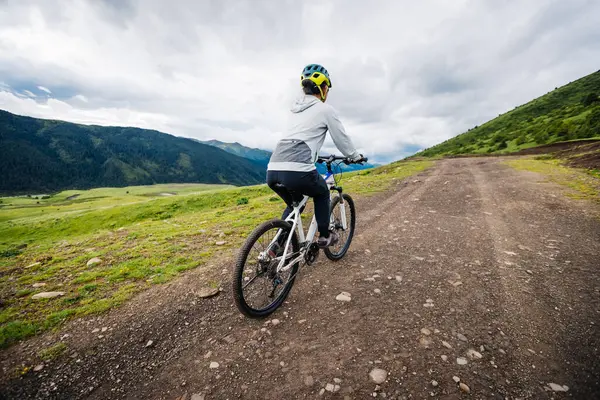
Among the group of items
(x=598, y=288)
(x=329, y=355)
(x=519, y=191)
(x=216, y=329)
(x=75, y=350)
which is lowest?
(x=75, y=350)

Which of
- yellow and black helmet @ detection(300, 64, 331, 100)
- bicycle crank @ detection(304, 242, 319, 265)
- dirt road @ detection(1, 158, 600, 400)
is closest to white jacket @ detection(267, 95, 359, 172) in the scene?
yellow and black helmet @ detection(300, 64, 331, 100)

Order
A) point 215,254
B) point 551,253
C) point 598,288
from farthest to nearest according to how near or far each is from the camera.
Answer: point 215,254 → point 551,253 → point 598,288

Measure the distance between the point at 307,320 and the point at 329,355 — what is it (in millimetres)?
897

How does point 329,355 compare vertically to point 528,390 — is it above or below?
below

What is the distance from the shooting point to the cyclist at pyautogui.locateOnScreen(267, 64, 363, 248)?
15.7 feet

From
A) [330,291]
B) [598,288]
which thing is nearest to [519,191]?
[598,288]

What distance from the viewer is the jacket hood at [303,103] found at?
16.4 feet

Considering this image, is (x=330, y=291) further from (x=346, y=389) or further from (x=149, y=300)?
(x=149, y=300)

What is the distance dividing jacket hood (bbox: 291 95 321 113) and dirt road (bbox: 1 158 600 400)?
12.3ft

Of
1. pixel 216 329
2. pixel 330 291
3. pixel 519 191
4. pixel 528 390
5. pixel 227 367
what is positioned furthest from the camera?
pixel 519 191

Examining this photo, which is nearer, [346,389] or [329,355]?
[346,389]

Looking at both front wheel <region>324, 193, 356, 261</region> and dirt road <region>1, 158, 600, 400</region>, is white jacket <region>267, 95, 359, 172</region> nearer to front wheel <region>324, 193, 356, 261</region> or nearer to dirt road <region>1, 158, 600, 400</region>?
front wheel <region>324, 193, 356, 261</region>

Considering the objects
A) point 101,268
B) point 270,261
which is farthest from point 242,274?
point 101,268

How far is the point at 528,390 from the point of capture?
10.2 ft
